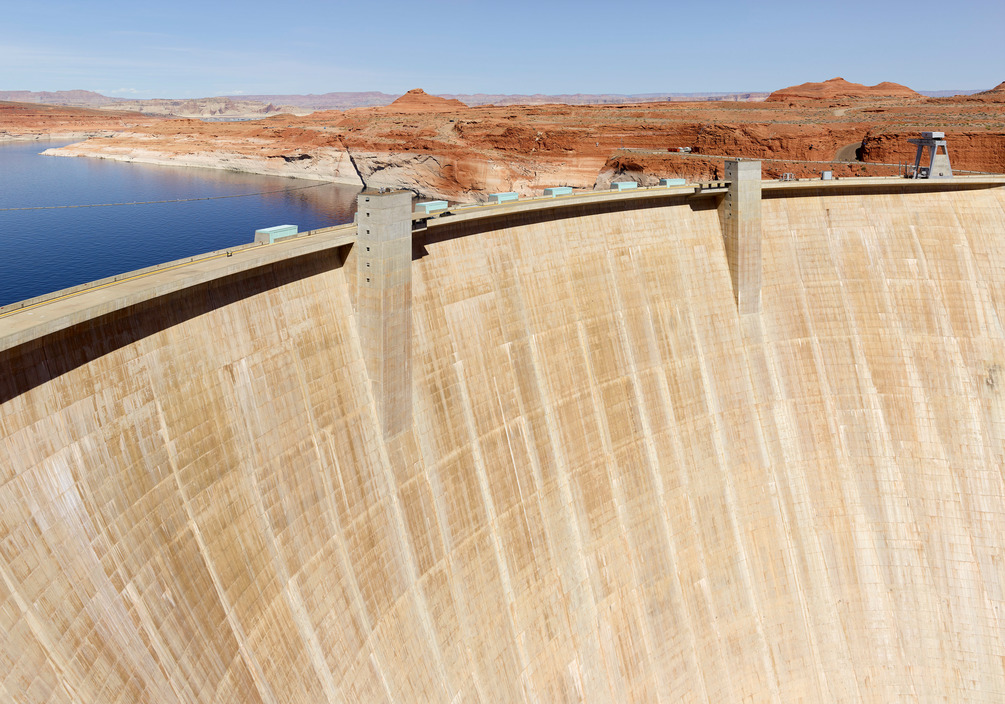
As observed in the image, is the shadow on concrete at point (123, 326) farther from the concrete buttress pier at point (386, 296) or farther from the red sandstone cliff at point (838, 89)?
the red sandstone cliff at point (838, 89)

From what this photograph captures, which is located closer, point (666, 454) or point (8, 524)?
point (8, 524)

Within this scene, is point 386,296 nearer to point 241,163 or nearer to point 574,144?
point 574,144

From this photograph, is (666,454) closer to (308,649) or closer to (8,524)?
(308,649)

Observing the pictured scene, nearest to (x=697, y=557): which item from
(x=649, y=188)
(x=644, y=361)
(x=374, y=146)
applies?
(x=644, y=361)

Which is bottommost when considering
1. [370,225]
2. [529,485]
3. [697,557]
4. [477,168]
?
[697,557]

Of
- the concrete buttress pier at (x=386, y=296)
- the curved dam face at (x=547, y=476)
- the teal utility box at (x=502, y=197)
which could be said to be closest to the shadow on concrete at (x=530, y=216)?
the curved dam face at (x=547, y=476)

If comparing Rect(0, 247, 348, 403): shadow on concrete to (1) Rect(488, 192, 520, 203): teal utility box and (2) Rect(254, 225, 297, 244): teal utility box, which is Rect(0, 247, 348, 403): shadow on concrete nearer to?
(2) Rect(254, 225, 297, 244): teal utility box
